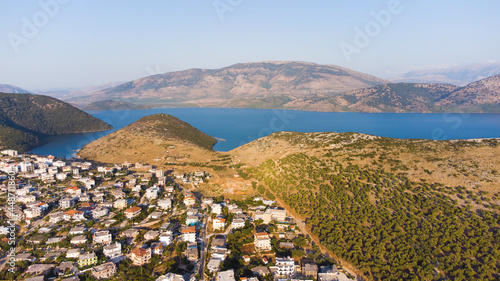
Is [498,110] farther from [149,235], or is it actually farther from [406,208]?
[149,235]

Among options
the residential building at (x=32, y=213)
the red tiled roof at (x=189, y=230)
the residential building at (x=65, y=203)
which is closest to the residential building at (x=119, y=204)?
the residential building at (x=65, y=203)

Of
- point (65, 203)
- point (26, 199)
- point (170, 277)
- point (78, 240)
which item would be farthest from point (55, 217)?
point (170, 277)

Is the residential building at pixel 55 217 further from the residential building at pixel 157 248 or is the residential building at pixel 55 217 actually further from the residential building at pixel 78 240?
the residential building at pixel 157 248

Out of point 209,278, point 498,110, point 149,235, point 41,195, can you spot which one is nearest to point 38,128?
point 41,195

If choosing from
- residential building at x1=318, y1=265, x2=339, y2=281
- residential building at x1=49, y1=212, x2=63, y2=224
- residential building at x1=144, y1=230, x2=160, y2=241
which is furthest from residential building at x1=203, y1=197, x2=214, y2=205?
residential building at x1=318, y1=265, x2=339, y2=281

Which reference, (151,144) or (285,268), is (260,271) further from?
(151,144)
